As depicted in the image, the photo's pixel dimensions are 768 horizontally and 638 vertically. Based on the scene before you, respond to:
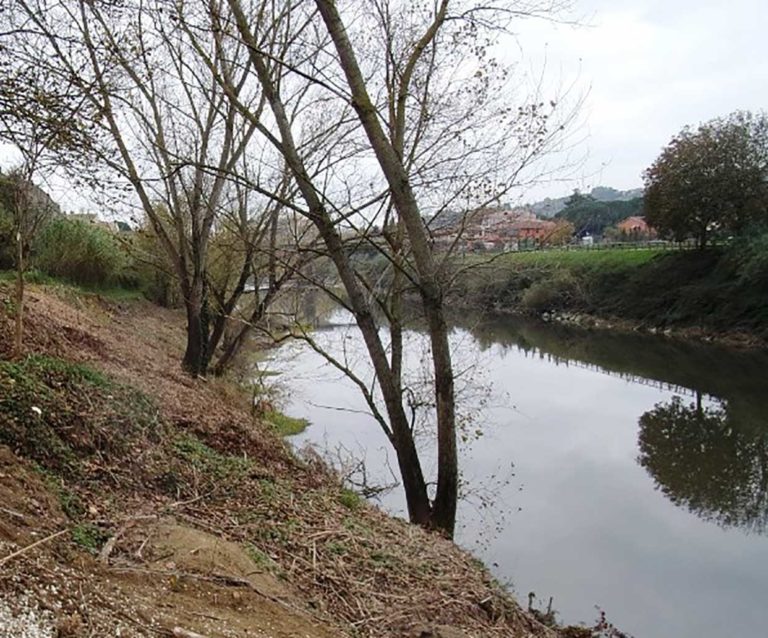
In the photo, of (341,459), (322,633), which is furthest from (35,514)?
(341,459)

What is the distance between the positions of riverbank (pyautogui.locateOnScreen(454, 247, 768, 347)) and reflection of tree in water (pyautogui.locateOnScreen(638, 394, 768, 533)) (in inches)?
340

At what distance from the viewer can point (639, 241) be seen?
141 ft

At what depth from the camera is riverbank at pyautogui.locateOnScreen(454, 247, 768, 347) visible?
2683 cm

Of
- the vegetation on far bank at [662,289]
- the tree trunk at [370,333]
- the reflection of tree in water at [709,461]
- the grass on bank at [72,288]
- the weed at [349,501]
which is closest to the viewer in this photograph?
the weed at [349,501]

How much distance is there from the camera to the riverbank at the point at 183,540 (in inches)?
107

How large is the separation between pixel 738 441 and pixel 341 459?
8.22 meters

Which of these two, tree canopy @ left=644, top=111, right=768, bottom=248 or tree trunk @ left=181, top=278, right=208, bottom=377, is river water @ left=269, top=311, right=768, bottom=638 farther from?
tree canopy @ left=644, top=111, right=768, bottom=248

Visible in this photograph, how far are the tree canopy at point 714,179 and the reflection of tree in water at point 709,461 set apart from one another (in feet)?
49.8

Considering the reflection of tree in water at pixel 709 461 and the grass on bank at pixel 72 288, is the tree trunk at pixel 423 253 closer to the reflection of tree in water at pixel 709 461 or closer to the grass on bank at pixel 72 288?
the reflection of tree in water at pixel 709 461

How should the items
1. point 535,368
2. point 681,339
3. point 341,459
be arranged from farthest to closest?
point 681,339
point 535,368
point 341,459

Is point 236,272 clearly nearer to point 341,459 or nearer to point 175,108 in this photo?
point 175,108

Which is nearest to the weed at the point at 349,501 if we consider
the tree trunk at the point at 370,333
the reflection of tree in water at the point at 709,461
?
the tree trunk at the point at 370,333

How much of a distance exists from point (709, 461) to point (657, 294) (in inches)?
864

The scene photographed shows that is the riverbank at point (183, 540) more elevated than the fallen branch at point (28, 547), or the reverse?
the fallen branch at point (28, 547)
